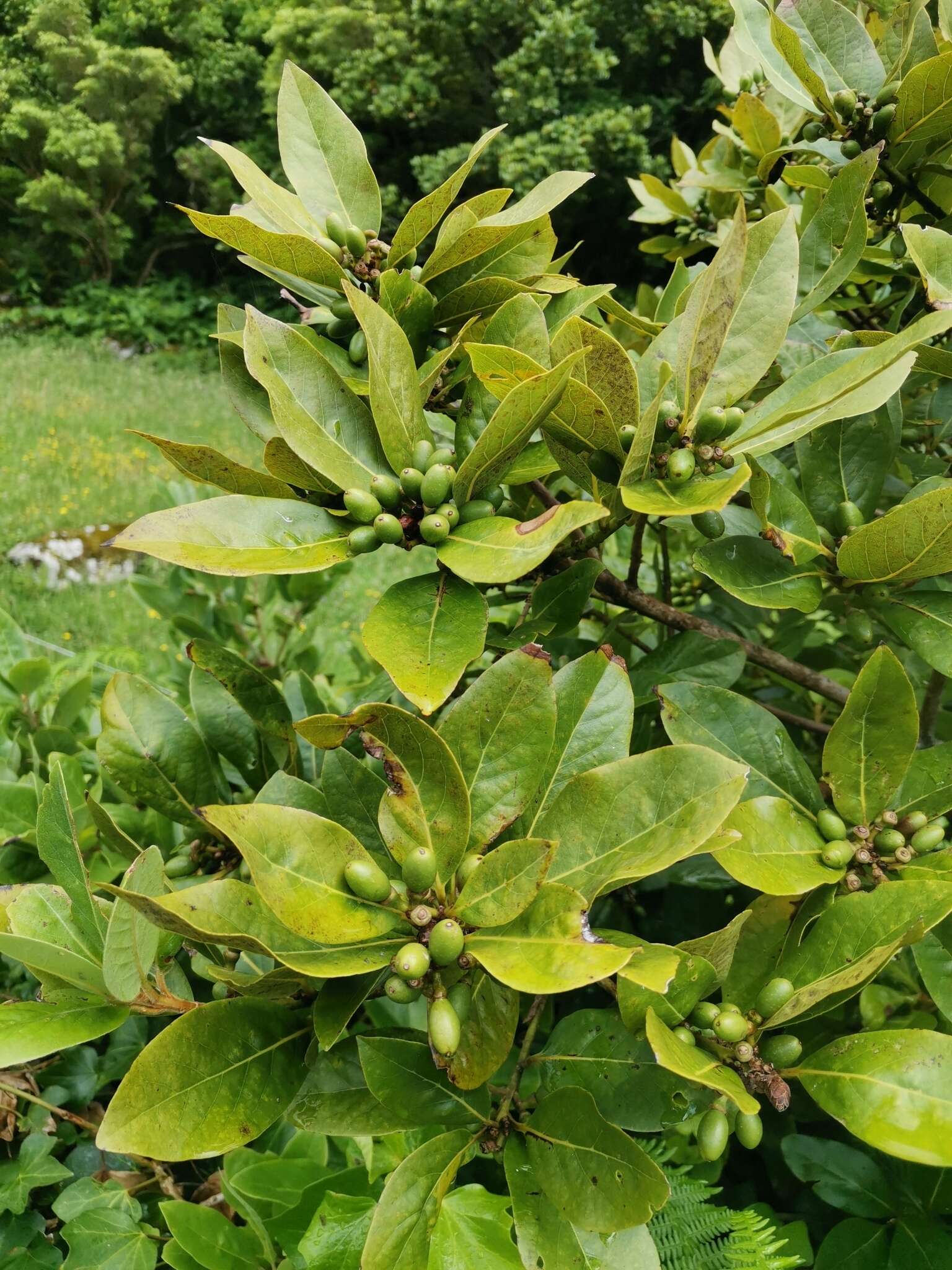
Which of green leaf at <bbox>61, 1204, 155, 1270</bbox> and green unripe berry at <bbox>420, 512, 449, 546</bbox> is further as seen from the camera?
green leaf at <bbox>61, 1204, 155, 1270</bbox>

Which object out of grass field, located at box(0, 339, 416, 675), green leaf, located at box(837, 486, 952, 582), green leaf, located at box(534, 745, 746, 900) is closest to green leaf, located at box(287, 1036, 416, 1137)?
green leaf, located at box(534, 745, 746, 900)

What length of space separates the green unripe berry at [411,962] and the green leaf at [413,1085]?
0.10m

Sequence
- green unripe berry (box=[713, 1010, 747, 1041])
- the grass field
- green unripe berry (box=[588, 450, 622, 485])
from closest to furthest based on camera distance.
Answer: green unripe berry (box=[713, 1010, 747, 1041]) < green unripe berry (box=[588, 450, 622, 485]) < the grass field

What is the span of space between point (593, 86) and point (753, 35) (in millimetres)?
12205

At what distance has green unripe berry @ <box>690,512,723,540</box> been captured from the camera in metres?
0.68

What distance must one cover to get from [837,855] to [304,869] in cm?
39

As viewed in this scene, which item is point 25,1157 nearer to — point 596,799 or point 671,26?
point 596,799

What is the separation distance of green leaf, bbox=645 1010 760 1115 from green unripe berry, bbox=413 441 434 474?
378 mm

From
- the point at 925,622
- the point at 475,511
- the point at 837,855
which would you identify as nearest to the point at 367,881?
the point at 475,511

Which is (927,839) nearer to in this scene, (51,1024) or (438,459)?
(438,459)

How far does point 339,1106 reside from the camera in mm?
605

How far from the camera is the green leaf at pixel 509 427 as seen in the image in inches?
20.5

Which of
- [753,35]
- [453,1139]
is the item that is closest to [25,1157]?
[453,1139]

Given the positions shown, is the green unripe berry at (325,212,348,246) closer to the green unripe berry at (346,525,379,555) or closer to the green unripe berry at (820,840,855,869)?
the green unripe berry at (346,525,379,555)
